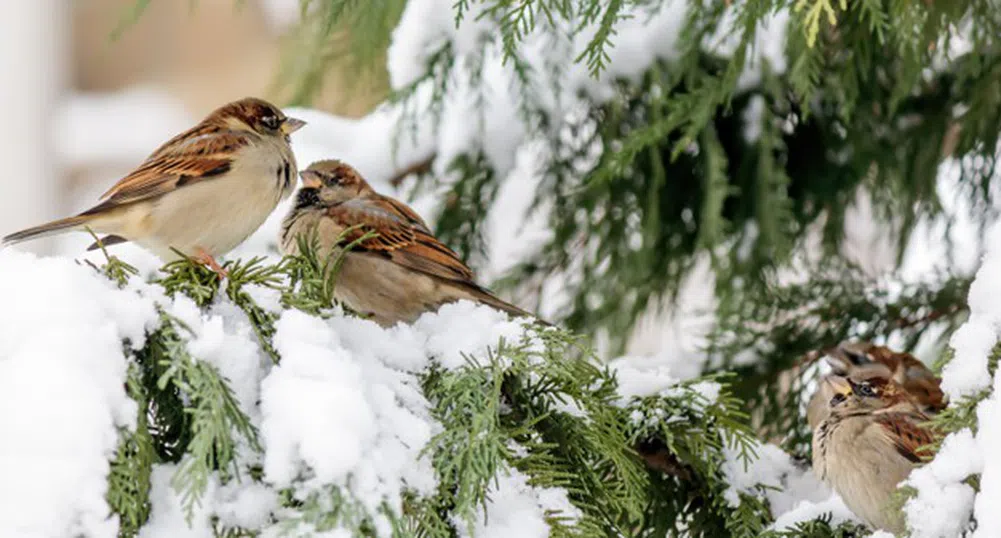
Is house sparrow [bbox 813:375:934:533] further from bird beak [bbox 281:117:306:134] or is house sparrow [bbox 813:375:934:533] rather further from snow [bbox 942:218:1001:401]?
bird beak [bbox 281:117:306:134]

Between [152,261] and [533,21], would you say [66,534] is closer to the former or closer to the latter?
[152,261]

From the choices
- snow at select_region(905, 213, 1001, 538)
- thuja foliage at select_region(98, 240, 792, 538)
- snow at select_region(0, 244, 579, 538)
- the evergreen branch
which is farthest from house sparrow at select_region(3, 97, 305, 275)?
snow at select_region(905, 213, 1001, 538)

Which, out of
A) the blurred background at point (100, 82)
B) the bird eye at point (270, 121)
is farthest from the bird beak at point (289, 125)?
the blurred background at point (100, 82)

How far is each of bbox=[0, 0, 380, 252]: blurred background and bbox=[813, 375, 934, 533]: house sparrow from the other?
4934 millimetres

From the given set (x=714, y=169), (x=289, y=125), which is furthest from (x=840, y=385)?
(x=289, y=125)

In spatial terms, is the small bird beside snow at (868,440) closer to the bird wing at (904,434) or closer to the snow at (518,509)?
the bird wing at (904,434)

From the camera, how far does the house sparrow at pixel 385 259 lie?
189cm

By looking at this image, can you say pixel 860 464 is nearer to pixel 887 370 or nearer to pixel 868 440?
pixel 868 440

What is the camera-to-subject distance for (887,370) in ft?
7.18

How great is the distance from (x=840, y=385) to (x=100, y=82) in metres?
6.58

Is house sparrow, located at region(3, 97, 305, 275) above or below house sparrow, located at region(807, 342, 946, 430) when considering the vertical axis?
below

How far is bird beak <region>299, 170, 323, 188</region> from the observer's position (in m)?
2.10

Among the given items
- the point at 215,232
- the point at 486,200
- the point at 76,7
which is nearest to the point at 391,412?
the point at 215,232

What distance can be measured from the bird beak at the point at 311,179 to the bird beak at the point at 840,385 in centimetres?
84
